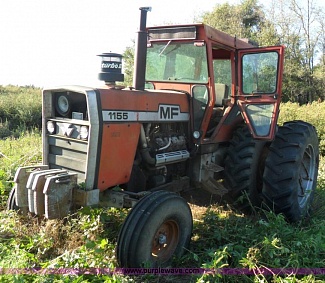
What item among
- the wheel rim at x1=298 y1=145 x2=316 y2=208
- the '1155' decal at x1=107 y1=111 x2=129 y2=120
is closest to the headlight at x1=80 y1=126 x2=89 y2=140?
the '1155' decal at x1=107 y1=111 x2=129 y2=120

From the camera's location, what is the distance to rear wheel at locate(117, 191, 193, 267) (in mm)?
3055

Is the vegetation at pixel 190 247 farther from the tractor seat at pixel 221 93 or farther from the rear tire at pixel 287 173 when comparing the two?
the tractor seat at pixel 221 93

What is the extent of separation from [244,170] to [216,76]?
1328 mm

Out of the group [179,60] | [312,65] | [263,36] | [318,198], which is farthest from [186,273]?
[312,65]

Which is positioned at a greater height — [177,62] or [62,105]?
[177,62]

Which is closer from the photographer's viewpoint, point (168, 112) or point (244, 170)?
point (168, 112)

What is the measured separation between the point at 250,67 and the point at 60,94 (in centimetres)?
244

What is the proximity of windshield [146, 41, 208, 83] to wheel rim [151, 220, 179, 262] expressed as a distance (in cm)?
175

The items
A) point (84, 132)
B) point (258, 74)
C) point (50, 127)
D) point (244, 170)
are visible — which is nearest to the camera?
point (84, 132)

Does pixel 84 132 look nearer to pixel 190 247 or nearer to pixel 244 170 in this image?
pixel 190 247

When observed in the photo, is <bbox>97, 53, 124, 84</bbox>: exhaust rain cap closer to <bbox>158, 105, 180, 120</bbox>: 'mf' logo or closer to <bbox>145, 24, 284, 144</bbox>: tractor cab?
<bbox>158, 105, 180, 120</bbox>: 'mf' logo

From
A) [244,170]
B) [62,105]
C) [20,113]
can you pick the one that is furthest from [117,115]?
[20,113]

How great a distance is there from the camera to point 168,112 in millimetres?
4031

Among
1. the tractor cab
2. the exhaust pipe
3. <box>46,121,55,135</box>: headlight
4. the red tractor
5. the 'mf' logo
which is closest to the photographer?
the red tractor
